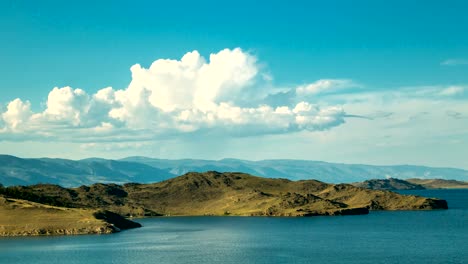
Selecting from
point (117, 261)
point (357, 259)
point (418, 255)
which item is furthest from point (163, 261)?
point (418, 255)

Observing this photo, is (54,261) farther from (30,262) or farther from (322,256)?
(322,256)

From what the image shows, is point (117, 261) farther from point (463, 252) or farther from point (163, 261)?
point (463, 252)

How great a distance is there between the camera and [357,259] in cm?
18762

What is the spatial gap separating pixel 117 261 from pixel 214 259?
31.7 metres

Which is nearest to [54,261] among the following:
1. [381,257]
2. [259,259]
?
[259,259]

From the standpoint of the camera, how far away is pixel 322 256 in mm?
197000

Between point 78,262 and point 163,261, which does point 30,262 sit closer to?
point 78,262

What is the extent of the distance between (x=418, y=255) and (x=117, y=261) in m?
98.8

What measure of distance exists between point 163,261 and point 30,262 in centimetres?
4416

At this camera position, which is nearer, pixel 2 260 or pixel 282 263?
pixel 282 263

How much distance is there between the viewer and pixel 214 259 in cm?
19500

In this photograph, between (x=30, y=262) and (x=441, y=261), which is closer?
(x=441, y=261)

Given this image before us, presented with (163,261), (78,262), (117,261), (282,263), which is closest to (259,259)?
(282,263)

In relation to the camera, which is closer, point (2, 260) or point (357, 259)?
point (357, 259)
